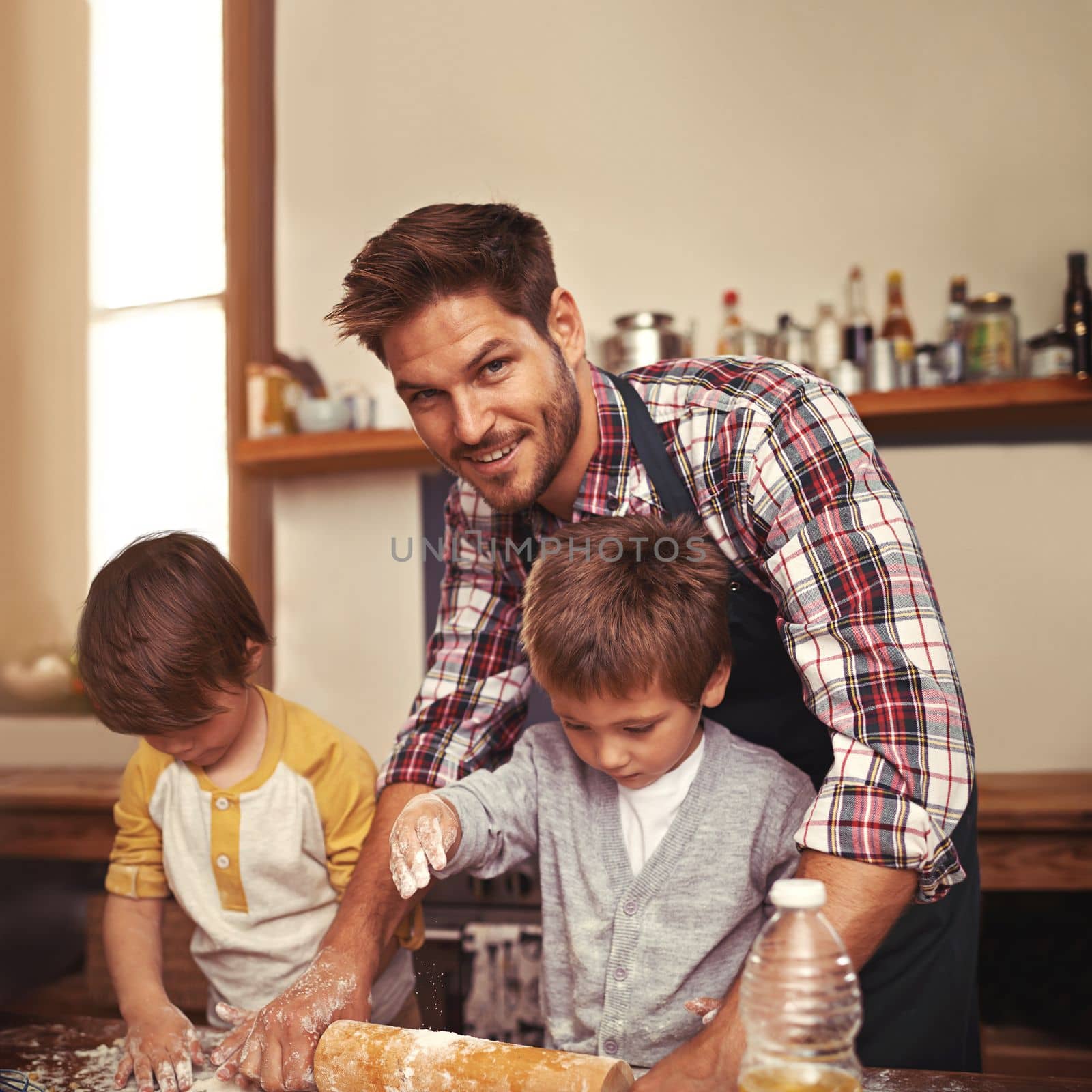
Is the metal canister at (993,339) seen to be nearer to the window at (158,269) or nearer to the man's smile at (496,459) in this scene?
the man's smile at (496,459)

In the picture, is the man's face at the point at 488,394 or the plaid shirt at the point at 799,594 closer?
the plaid shirt at the point at 799,594

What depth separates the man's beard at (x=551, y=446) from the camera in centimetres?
102

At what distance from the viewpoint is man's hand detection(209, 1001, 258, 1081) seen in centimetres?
80

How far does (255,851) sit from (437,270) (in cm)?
65

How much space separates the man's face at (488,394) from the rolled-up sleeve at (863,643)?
24 cm

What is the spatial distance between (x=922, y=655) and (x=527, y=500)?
44 centimetres

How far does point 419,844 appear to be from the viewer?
0.82 meters

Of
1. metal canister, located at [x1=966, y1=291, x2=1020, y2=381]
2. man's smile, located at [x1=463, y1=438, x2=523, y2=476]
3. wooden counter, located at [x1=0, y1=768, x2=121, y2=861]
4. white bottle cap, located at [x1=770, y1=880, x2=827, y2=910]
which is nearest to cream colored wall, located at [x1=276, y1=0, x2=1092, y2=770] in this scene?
metal canister, located at [x1=966, y1=291, x2=1020, y2=381]

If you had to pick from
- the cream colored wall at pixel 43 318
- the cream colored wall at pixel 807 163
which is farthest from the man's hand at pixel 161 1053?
the cream colored wall at pixel 807 163

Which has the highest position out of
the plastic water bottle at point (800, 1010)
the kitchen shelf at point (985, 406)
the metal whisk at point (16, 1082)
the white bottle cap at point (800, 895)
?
the kitchen shelf at point (985, 406)

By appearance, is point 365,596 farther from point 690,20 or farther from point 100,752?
point 690,20

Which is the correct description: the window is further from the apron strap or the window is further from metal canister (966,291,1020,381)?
metal canister (966,291,1020,381)

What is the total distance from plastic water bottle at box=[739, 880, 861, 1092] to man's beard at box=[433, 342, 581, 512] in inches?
21.7

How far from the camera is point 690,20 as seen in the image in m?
1.90
